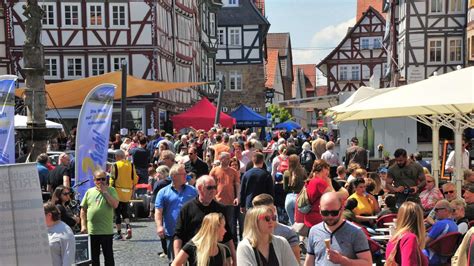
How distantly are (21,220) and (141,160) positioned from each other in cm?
1207

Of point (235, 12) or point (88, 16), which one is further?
point (235, 12)

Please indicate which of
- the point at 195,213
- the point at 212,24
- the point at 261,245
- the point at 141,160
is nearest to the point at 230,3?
the point at 212,24

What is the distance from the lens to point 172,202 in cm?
979

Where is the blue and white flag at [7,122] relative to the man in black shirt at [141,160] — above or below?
above

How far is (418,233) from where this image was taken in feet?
23.3

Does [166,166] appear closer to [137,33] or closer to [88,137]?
[88,137]

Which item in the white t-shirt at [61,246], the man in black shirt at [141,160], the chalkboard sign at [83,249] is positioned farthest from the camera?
the man in black shirt at [141,160]

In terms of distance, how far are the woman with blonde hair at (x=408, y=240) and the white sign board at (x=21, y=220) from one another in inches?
113

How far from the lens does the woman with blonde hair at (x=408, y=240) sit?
686 centimetres

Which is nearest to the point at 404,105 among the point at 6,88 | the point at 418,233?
the point at 418,233

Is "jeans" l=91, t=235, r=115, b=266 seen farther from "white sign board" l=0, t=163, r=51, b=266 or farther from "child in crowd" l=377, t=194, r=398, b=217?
"white sign board" l=0, t=163, r=51, b=266

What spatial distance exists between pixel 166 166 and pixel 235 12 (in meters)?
56.8

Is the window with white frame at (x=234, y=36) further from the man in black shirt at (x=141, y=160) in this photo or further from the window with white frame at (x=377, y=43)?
the man in black shirt at (x=141, y=160)

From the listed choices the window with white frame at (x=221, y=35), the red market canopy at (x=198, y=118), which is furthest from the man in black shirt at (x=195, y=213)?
the window with white frame at (x=221, y=35)
